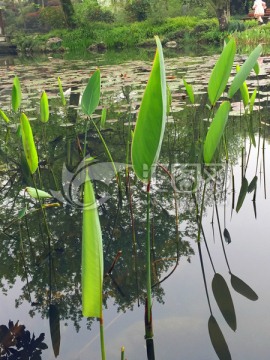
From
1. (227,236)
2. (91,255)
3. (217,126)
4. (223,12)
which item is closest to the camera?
(91,255)

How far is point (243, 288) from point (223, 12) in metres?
12.3

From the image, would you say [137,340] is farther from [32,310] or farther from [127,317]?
[32,310]

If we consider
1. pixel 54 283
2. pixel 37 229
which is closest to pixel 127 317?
pixel 54 283

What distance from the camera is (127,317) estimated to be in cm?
144

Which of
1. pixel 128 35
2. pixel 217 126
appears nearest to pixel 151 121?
pixel 217 126

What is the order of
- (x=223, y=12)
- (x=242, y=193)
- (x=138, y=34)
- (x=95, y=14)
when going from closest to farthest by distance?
1. (x=242, y=193)
2. (x=223, y=12)
3. (x=138, y=34)
4. (x=95, y=14)

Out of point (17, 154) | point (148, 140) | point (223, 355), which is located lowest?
point (223, 355)

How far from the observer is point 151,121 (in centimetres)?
92

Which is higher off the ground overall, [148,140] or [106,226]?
[148,140]

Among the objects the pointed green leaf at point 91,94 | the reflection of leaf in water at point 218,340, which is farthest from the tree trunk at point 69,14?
the reflection of leaf in water at point 218,340

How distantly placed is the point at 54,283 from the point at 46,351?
15.8 inches

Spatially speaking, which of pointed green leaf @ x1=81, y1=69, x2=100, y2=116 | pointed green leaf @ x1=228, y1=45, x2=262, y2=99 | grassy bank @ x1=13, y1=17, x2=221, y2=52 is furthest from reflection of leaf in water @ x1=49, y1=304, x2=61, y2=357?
grassy bank @ x1=13, y1=17, x2=221, y2=52

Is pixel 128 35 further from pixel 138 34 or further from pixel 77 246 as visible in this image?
pixel 77 246

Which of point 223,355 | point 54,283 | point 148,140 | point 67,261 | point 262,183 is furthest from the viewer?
point 262,183
